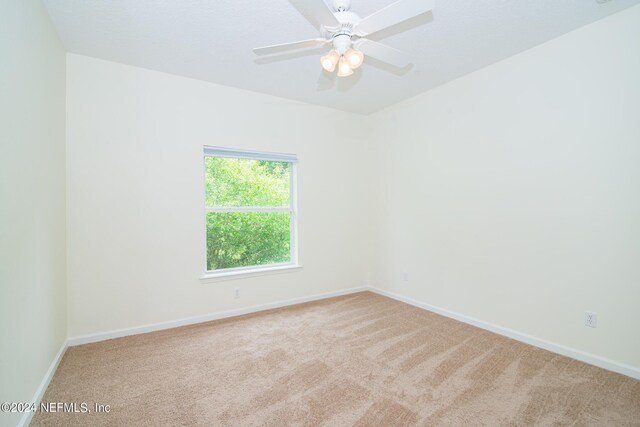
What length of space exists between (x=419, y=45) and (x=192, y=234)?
282 centimetres

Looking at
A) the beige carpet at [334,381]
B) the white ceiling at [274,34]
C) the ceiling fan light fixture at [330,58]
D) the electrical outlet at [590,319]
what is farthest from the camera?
the electrical outlet at [590,319]

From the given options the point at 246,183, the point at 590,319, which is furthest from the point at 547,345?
the point at 246,183

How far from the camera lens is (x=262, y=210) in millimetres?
3619

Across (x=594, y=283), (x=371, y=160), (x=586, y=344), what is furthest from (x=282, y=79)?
(x=586, y=344)

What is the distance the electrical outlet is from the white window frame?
277 centimetres

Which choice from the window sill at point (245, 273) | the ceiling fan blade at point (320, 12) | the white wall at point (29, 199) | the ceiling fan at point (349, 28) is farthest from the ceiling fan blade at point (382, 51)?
the window sill at point (245, 273)

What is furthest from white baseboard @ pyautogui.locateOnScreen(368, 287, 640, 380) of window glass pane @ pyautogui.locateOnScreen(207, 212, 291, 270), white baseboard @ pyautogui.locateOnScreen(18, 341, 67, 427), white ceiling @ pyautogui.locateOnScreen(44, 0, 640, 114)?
white baseboard @ pyautogui.locateOnScreen(18, 341, 67, 427)

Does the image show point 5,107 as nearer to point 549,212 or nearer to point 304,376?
point 304,376

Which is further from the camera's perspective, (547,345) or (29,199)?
(547,345)

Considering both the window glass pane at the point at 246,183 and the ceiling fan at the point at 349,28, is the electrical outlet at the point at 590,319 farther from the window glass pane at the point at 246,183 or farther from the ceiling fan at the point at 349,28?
the window glass pane at the point at 246,183

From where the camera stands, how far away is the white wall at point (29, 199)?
142 centimetres

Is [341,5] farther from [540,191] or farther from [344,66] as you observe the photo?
[540,191]

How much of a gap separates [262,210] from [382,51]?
2.29 metres

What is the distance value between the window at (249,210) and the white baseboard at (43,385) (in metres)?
1.35
